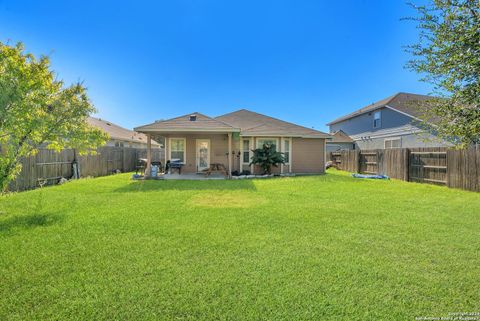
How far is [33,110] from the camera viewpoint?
5879mm

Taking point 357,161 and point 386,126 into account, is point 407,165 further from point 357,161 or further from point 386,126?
point 386,126

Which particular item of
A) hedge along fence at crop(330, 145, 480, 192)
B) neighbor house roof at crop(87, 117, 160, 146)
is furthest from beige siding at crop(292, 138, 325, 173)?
neighbor house roof at crop(87, 117, 160, 146)

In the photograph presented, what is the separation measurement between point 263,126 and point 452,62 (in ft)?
41.9

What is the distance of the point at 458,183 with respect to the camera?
32.5 ft

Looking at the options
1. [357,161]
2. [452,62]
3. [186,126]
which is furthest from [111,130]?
[452,62]

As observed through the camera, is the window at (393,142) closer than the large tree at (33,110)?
No

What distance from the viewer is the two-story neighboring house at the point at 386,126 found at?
1742 centimetres

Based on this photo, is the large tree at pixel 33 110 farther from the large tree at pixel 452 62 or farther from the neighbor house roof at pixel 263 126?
the neighbor house roof at pixel 263 126

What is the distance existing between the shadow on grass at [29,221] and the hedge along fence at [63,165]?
5131mm

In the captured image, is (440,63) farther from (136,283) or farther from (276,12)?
(276,12)

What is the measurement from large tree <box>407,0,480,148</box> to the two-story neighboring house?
562 inches

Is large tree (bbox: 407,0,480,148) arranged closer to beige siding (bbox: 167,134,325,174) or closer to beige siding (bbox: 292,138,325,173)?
beige siding (bbox: 167,134,325,174)

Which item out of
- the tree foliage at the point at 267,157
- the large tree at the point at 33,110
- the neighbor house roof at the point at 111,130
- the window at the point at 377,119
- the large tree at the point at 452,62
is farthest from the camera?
the window at the point at 377,119

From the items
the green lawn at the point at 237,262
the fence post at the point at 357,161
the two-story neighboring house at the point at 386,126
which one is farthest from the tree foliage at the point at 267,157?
the two-story neighboring house at the point at 386,126
